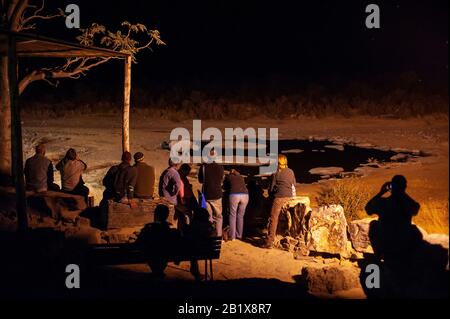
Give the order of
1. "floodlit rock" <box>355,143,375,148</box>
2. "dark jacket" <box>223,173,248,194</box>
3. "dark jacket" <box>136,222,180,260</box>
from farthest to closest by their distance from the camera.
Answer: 1. "floodlit rock" <box>355,143,375,148</box>
2. "dark jacket" <box>223,173,248,194</box>
3. "dark jacket" <box>136,222,180,260</box>

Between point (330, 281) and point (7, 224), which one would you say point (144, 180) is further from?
point (330, 281)

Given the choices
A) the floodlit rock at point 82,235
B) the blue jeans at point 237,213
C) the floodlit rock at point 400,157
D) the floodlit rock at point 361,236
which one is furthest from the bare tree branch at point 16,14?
the floodlit rock at point 400,157

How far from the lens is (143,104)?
35.8m

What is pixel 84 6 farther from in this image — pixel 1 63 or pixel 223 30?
pixel 1 63

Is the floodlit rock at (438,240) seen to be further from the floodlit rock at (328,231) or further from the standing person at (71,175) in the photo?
the standing person at (71,175)

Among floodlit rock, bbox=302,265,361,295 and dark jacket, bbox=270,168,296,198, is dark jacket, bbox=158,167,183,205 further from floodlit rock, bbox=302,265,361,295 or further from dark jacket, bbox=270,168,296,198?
floodlit rock, bbox=302,265,361,295

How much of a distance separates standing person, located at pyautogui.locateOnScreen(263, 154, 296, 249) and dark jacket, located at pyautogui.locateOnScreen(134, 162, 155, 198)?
6.39 feet

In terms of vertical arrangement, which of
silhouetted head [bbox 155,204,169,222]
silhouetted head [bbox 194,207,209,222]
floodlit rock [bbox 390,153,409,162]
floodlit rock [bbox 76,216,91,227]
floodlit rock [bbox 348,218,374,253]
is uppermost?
floodlit rock [bbox 390,153,409,162]

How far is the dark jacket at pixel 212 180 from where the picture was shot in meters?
10.3

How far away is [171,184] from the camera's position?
1038 cm

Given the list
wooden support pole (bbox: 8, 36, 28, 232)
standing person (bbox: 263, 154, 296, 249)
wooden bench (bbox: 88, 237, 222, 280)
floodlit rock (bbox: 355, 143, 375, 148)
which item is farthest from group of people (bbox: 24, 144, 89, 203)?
floodlit rock (bbox: 355, 143, 375, 148)

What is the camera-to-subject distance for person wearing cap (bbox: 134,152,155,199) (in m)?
10.4

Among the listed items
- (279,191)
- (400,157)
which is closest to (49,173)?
(279,191)

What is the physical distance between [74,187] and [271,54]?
157 ft
